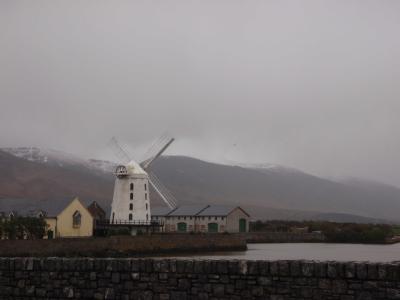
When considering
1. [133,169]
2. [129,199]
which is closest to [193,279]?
[129,199]

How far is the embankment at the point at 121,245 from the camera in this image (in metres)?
48.6

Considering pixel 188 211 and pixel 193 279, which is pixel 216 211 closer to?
pixel 188 211

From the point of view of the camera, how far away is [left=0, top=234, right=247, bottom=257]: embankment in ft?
159

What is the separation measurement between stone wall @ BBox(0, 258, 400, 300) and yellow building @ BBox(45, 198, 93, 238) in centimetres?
4974

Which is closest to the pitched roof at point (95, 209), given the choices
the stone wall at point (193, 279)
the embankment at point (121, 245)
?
the embankment at point (121, 245)

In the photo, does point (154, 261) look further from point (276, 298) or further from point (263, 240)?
point (263, 240)

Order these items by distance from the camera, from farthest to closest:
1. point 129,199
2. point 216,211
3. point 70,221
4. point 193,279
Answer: point 216,211
point 129,199
point 70,221
point 193,279

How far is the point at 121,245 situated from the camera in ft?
187

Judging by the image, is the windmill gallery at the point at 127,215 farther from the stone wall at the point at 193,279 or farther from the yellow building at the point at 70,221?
the stone wall at the point at 193,279

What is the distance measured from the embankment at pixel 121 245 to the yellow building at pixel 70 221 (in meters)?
10.7

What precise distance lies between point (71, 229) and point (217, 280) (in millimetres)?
55915

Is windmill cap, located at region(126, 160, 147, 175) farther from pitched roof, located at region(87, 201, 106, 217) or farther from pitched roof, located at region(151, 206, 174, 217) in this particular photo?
pitched roof, located at region(151, 206, 174, 217)

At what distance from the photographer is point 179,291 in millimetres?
14273

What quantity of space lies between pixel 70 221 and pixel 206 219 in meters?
31.6
